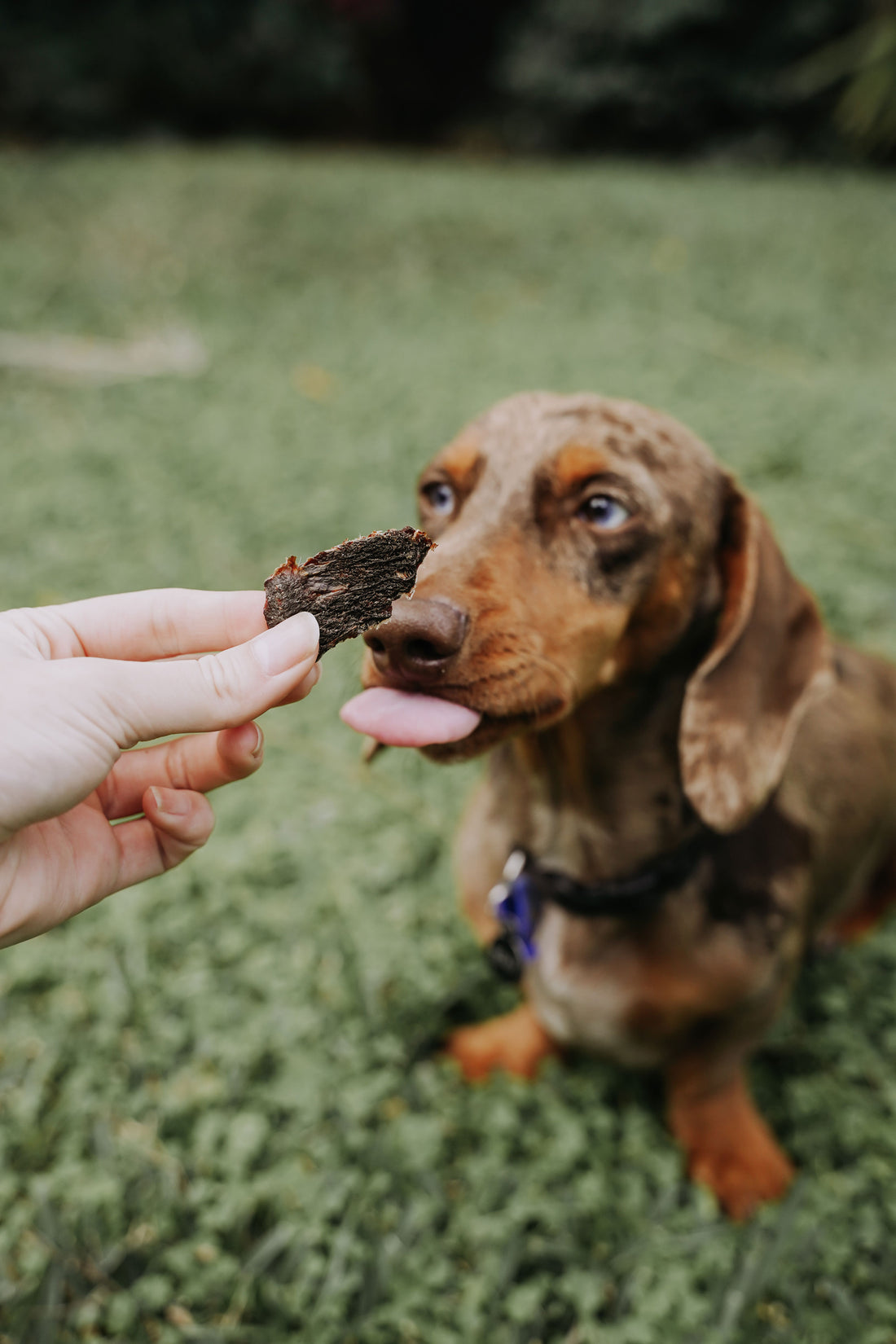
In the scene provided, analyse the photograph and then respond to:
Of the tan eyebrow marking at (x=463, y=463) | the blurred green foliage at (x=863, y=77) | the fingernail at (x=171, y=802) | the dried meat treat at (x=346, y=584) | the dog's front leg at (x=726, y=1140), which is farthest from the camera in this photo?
the blurred green foliage at (x=863, y=77)

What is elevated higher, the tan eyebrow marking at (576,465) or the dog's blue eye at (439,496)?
the tan eyebrow marking at (576,465)

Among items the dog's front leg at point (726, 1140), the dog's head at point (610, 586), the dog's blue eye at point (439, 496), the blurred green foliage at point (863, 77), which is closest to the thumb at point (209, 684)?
the dog's head at point (610, 586)

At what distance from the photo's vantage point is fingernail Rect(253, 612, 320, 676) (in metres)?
1.34

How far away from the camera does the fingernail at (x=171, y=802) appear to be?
65.2 inches

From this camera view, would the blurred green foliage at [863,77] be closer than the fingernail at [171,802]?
No

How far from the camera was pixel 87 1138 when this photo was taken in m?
2.46

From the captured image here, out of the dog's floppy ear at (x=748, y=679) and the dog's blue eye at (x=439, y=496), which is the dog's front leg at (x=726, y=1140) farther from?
the dog's blue eye at (x=439, y=496)

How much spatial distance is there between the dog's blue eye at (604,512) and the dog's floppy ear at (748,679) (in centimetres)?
34

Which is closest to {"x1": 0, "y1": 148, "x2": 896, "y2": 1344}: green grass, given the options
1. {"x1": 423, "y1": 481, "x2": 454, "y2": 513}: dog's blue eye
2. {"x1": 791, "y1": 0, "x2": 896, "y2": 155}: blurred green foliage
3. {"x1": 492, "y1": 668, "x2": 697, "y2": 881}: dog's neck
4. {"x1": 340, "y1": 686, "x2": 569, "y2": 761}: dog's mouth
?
{"x1": 423, "y1": 481, "x2": 454, "y2": 513}: dog's blue eye

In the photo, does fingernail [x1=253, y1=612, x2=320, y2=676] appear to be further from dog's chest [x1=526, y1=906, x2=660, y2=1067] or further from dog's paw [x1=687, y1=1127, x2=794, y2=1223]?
dog's paw [x1=687, y1=1127, x2=794, y2=1223]

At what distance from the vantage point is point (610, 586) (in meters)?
1.97

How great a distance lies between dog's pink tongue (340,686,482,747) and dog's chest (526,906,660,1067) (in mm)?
947

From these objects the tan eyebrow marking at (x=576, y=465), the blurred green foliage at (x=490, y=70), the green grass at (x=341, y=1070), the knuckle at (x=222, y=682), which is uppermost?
the blurred green foliage at (x=490, y=70)

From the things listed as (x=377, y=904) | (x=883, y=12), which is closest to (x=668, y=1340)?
(x=377, y=904)
